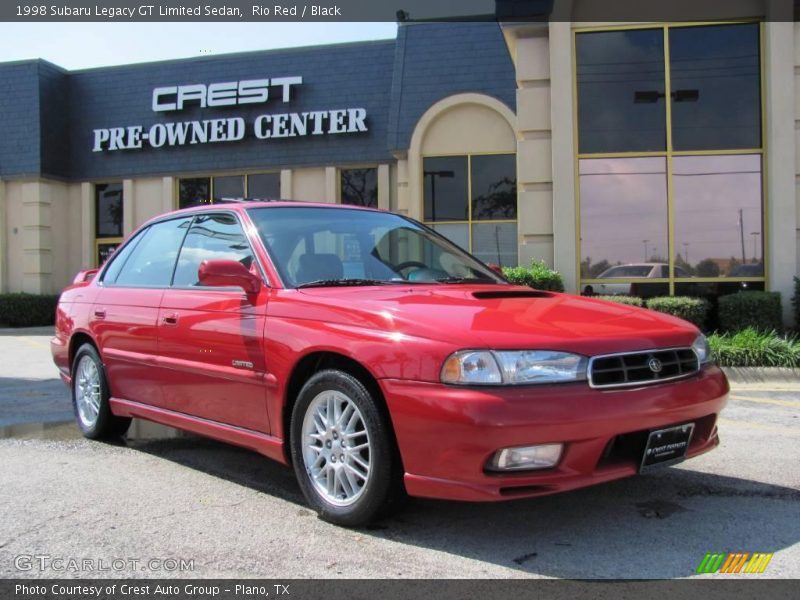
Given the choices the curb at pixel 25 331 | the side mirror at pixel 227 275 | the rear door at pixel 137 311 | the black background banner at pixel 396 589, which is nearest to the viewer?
the black background banner at pixel 396 589

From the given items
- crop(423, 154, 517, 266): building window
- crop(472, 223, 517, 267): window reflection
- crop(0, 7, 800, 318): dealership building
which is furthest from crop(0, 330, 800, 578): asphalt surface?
crop(423, 154, 517, 266): building window

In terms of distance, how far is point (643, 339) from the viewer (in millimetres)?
3254

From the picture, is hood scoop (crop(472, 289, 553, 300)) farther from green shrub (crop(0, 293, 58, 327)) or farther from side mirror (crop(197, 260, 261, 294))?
green shrub (crop(0, 293, 58, 327))

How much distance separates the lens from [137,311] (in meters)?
4.73

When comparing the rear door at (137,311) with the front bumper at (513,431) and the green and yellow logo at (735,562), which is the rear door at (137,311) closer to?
the front bumper at (513,431)

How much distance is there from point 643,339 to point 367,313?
4.15 ft

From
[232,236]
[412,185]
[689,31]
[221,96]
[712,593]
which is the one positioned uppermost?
[221,96]

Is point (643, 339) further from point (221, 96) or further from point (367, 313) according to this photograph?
point (221, 96)

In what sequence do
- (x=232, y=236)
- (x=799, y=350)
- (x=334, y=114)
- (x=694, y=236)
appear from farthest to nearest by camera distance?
(x=334, y=114), (x=694, y=236), (x=799, y=350), (x=232, y=236)

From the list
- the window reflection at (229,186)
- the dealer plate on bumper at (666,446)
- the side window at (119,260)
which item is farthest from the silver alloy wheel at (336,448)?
the window reflection at (229,186)

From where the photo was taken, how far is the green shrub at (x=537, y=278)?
980 centimetres

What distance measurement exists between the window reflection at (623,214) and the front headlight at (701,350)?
6977 millimetres

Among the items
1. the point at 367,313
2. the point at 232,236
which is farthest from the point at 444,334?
the point at 232,236

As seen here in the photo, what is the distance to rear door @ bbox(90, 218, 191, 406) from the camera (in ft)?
15.1
